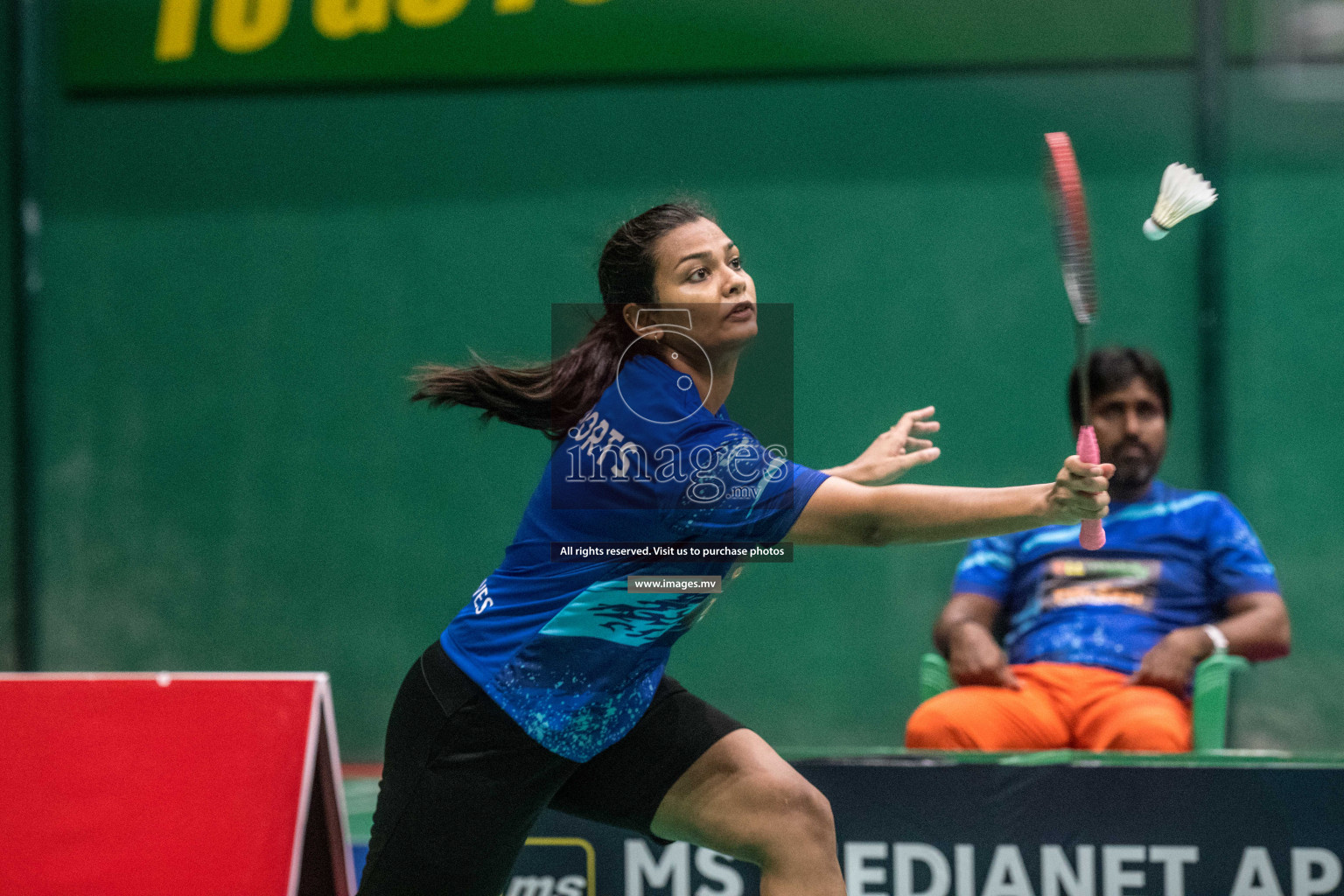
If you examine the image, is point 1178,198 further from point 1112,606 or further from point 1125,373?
point 1112,606

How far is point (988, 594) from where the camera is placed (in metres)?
3.50

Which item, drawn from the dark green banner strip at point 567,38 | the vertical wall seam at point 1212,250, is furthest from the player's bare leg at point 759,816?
the dark green banner strip at point 567,38

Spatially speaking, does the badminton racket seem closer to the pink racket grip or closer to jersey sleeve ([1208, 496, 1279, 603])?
the pink racket grip

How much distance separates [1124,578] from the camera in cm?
344

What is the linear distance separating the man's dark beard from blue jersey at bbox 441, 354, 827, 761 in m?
1.78

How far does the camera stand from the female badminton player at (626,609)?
1924 millimetres

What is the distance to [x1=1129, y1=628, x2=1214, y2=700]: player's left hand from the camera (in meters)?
3.20

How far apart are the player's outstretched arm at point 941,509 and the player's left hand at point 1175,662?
5.14ft

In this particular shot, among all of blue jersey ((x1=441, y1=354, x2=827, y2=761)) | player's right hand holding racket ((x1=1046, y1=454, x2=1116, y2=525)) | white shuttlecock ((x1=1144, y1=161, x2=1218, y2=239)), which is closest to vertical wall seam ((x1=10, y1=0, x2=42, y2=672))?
blue jersey ((x1=441, y1=354, x2=827, y2=761))

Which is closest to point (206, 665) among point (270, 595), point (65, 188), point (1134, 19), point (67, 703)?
point (270, 595)

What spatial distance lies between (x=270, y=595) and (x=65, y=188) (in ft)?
5.74

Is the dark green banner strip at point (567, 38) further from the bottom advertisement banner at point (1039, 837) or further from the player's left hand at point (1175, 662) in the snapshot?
the bottom advertisement banner at point (1039, 837)

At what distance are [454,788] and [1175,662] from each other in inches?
78.0

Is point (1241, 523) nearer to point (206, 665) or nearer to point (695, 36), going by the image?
point (695, 36)
